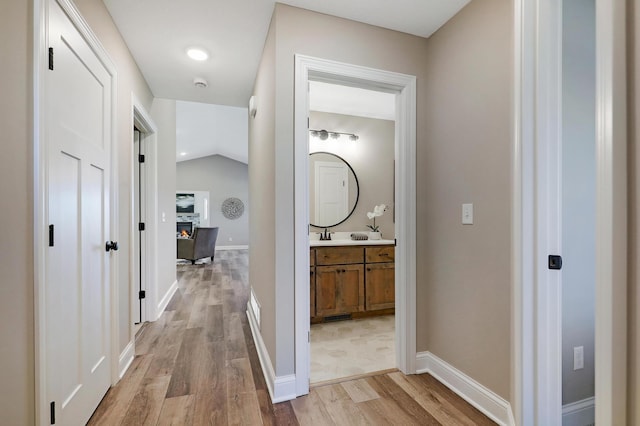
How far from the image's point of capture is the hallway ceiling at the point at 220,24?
1.77 meters

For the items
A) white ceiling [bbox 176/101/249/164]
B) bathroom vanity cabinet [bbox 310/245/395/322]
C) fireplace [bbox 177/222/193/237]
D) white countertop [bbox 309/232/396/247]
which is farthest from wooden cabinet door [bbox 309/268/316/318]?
fireplace [bbox 177/222/193/237]

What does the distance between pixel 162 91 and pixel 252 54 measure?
1.34 m

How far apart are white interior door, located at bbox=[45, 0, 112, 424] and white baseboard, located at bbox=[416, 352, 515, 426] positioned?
2039mm

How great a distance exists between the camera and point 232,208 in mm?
10375

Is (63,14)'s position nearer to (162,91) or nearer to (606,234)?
(162,91)

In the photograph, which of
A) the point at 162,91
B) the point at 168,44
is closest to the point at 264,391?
the point at 168,44

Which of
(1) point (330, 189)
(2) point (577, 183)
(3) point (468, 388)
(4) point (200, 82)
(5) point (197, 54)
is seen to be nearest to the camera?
(2) point (577, 183)

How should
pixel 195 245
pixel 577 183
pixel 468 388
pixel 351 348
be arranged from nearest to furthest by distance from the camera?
pixel 577 183, pixel 468 388, pixel 351 348, pixel 195 245

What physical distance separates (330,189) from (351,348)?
1.85 m

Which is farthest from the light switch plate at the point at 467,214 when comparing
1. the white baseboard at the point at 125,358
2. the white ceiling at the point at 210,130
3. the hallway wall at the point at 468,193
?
the white ceiling at the point at 210,130

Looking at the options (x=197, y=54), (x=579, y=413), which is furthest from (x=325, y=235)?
(x=579, y=413)

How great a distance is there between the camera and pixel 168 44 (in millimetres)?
2207

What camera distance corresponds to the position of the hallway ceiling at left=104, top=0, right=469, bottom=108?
1773mm

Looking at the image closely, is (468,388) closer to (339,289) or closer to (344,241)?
(339,289)
